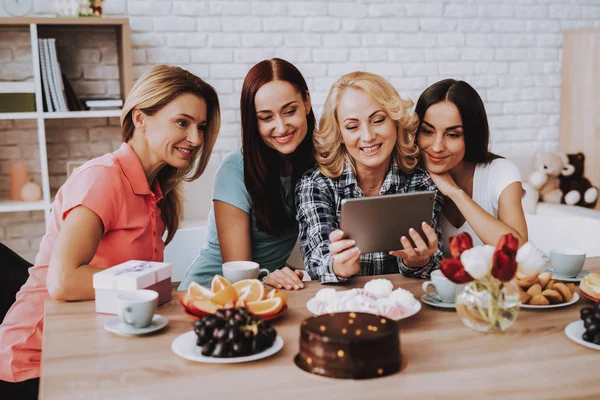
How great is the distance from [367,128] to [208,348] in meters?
1.01

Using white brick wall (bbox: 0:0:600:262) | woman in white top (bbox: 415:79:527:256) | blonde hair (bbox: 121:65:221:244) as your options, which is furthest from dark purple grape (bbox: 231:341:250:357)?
white brick wall (bbox: 0:0:600:262)

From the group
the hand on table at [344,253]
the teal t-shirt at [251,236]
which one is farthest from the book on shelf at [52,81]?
the hand on table at [344,253]

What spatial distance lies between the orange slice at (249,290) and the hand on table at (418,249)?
0.44 meters

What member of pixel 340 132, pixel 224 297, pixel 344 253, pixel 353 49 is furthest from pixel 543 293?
pixel 353 49

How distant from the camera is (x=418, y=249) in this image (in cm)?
173

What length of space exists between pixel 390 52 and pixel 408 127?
244cm

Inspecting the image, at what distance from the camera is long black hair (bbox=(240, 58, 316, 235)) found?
2.06 metres

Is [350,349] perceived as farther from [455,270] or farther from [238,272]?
[238,272]

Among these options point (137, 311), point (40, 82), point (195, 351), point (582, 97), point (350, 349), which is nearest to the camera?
point (350, 349)

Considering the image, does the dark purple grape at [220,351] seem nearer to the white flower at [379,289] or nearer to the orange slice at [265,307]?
the orange slice at [265,307]

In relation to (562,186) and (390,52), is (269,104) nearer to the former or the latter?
(390,52)

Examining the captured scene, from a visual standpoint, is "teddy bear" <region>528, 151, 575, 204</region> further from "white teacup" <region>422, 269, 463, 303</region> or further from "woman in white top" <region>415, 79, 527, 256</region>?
"white teacup" <region>422, 269, 463, 303</region>

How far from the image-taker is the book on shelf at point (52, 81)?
3516 mm

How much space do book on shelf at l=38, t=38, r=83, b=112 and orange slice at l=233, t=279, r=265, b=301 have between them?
250cm
